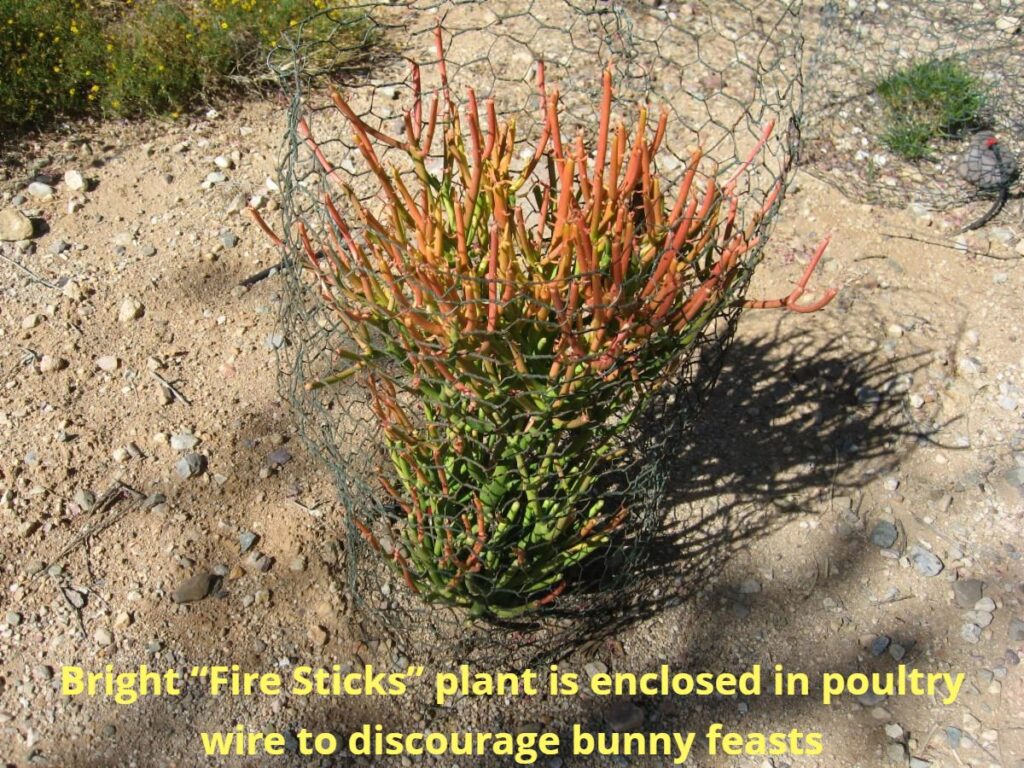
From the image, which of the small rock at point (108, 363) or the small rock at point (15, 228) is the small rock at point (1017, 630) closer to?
the small rock at point (108, 363)

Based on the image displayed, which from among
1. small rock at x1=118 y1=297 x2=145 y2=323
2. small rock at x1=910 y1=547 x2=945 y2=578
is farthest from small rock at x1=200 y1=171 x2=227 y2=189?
small rock at x1=910 y1=547 x2=945 y2=578

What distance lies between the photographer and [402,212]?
1615 millimetres

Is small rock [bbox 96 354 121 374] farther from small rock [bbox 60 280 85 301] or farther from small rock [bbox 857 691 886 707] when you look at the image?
small rock [bbox 857 691 886 707]

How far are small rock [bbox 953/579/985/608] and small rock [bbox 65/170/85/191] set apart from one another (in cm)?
301

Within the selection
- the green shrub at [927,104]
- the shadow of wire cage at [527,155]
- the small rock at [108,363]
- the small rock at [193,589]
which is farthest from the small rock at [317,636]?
the green shrub at [927,104]

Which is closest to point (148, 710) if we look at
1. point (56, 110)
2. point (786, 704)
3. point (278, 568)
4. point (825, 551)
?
point (278, 568)

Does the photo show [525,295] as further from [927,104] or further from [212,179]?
[927,104]

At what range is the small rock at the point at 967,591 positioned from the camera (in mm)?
2473

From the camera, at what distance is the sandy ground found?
7.26ft

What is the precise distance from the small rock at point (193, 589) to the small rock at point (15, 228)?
149cm

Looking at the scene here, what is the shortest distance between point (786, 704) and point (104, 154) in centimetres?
292

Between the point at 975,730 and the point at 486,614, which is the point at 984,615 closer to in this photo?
the point at 975,730

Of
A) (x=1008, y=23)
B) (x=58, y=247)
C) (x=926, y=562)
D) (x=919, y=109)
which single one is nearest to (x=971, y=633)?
(x=926, y=562)

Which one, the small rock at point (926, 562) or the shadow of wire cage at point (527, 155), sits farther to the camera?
the small rock at point (926, 562)
